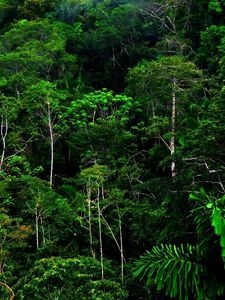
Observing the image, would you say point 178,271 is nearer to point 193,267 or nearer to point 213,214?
point 193,267

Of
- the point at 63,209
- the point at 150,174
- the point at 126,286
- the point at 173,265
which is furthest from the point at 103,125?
the point at 173,265

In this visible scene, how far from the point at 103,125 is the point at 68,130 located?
3.95 meters

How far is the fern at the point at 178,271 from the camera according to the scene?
1938 millimetres

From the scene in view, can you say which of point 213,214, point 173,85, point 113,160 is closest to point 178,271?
point 213,214

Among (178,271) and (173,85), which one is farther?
(173,85)

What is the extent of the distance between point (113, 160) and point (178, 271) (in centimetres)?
1562

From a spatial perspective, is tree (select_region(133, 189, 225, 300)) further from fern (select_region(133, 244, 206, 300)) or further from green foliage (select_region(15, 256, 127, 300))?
green foliage (select_region(15, 256, 127, 300))

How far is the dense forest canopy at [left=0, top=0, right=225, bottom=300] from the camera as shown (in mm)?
7238

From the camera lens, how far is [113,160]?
17547 mm

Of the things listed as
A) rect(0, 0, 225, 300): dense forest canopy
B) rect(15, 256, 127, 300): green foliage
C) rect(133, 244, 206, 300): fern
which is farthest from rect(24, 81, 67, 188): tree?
rect(133, 244, 206, 300): fern

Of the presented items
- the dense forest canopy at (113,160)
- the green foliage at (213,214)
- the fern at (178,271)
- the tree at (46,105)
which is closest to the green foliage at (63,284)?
the dense forest canopy at (113,160)

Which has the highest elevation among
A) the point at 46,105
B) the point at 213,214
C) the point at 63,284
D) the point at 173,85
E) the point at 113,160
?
the point at 173,85

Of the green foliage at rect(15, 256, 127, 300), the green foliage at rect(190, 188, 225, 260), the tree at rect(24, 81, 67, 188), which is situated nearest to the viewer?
the green foliage at rect(190, 188, 225, 260)

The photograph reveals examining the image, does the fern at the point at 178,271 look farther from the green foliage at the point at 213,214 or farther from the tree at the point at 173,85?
the tree at the point at 173,85
